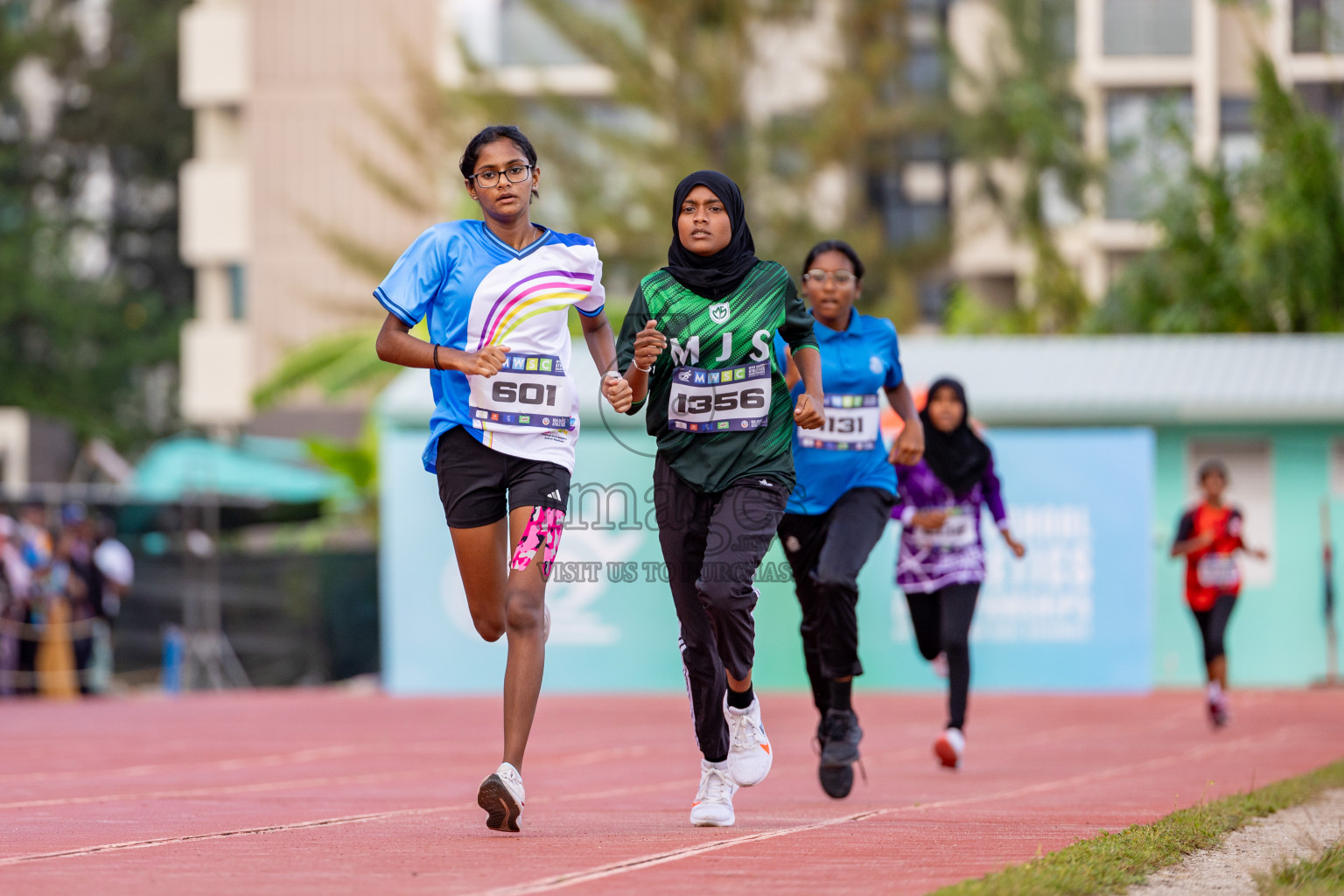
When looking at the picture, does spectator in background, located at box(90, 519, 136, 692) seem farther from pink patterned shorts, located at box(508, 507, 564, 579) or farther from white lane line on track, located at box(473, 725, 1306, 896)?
pink patterned shorts, located at box(508, 507, 564, 579)

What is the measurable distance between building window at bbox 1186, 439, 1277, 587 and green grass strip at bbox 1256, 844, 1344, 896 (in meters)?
16.7

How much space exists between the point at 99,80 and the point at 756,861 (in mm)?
50705

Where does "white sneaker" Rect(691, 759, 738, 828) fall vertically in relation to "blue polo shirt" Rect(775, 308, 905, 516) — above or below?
below

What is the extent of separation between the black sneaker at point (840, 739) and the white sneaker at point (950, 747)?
6.95ft

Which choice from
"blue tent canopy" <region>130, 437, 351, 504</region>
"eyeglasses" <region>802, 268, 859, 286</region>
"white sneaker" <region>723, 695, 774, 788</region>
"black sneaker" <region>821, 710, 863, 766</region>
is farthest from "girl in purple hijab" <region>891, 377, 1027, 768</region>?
"blue tent canopy" <region>130, 437, 351, 504</region>

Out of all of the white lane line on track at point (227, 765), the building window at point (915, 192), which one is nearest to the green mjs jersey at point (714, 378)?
the white lane line on track at point (227, 765)

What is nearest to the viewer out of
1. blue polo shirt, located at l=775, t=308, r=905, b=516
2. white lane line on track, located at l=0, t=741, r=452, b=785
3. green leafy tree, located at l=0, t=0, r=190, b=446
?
blue polo shirt, located at l=775, t=308, r=905, b=516

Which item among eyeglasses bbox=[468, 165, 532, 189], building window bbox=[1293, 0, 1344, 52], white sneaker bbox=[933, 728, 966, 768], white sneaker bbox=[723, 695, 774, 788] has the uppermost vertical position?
building window bbox=[1293, 0, 1344, 52]

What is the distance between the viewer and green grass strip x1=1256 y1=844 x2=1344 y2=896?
16.7 ft

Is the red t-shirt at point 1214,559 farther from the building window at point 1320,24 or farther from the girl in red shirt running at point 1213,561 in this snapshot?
the building window at point 1320,24

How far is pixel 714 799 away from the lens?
670 centimetres

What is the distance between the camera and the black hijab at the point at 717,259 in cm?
686

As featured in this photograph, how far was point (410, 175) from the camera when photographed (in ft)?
148

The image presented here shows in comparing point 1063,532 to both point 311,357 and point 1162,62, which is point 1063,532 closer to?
point 311,357
